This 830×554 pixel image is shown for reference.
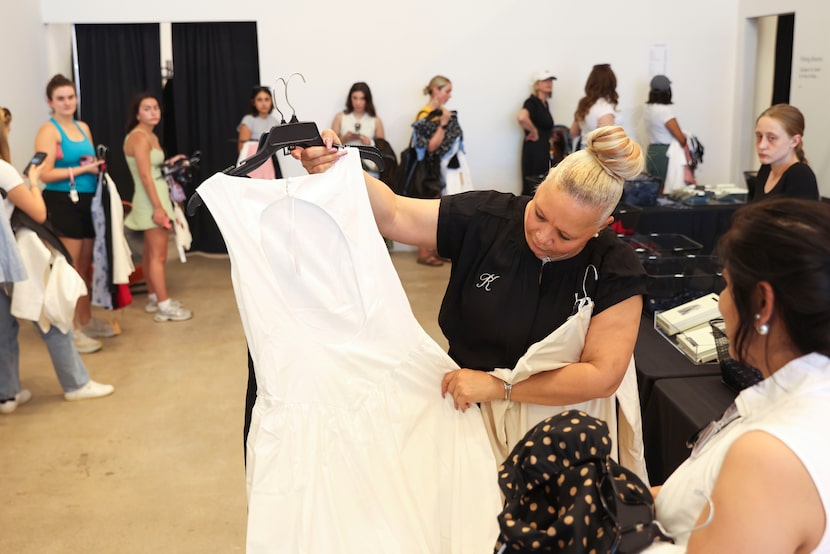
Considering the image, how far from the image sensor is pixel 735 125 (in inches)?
315

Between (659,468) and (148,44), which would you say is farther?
(148,44)

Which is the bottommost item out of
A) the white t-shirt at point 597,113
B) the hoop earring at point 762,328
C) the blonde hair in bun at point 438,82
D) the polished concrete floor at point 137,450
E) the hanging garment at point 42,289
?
the polished concrete floor at point 137,450

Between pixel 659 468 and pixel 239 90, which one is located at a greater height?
pixel 239 90

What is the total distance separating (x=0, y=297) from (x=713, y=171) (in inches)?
254

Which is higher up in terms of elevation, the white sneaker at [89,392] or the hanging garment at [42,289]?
the hanging garment at [42,289]

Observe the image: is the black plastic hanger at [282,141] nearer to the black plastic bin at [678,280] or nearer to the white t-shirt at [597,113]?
the black plastic bin at [678,280]

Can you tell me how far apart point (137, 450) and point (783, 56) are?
679 cm

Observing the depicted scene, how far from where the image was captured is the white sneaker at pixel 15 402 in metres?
4.18

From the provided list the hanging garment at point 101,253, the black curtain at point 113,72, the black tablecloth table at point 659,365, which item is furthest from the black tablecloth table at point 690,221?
the black curtain at point 113,72

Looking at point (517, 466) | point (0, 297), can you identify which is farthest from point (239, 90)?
point (517, 466)

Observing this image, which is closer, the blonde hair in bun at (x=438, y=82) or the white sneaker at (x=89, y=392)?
the white sneaker at (x=89, y=392)

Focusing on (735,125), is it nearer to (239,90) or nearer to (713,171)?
(713,171)

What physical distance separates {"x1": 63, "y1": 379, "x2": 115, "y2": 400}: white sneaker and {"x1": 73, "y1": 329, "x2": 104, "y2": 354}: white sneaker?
73 centimetres

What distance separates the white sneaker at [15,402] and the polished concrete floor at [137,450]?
1.3 inches
